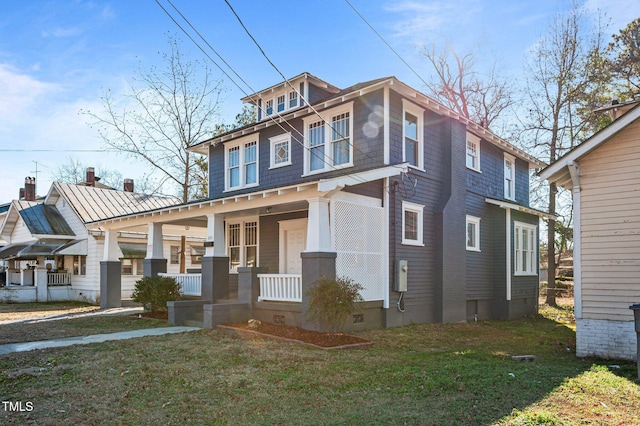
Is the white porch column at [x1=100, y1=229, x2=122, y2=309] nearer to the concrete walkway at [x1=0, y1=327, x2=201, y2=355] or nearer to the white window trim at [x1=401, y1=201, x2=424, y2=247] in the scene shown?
the concrete walkway at [x1=0, y1=327, x2=201, y2=355]

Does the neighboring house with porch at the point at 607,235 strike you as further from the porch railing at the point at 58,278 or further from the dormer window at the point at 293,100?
the porch railing at the point at 58,278

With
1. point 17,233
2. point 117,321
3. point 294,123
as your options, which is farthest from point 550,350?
point 17,233

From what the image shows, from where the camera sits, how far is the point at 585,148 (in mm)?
9766

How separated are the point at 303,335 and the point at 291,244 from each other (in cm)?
495

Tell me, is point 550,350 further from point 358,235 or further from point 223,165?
point 223,165

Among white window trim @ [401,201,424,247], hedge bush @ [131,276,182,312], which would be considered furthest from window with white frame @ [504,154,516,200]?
hedge bush @ [131,276,182,312]

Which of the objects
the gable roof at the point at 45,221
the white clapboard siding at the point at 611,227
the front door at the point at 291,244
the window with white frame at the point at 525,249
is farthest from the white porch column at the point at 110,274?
the white clapboard siding at the point at 611,227

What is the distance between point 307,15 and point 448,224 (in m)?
7.41

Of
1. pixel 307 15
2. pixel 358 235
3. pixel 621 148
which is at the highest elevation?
pixel 307 15

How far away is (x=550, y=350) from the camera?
10.5 meters

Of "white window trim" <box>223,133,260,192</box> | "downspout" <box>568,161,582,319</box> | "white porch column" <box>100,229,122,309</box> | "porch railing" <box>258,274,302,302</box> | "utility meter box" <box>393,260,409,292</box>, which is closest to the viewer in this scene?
"downspout" <box>568,161,582,319</box>

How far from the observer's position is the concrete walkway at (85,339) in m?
9.76

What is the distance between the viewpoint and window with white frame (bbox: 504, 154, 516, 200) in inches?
761

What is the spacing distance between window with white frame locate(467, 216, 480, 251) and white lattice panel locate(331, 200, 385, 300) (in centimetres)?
491
